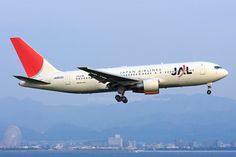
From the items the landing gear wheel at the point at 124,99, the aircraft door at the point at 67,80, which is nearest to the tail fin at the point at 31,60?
the aircraft door at the point at 67,80

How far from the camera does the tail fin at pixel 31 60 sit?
6544cm

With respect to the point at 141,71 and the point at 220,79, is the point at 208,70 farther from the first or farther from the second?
the point at 141,71

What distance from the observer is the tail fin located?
215ft

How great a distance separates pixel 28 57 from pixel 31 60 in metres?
0.56

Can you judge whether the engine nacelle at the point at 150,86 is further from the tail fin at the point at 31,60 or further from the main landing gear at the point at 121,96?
the tail fin at the point at 31,60

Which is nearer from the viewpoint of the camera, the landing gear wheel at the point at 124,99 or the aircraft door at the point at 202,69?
the aircraft door at the point at 202,69

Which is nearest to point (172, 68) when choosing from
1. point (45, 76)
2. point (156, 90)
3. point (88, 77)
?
point (156, 90)

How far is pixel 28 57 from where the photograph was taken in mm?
66625

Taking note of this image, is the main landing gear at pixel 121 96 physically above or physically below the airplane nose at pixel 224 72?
below

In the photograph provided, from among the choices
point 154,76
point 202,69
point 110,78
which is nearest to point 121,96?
point 110,78

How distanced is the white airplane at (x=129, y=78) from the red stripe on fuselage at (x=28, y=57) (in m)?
1.11

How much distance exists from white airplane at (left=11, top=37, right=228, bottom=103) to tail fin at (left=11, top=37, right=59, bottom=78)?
1.95ft

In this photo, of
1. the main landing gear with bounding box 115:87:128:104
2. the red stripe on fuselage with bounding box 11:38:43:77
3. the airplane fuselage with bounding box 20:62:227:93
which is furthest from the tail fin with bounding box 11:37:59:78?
the main landing gear with bounding box 115:87:128:104

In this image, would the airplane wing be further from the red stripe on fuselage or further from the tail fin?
the red stripe on fuselage
